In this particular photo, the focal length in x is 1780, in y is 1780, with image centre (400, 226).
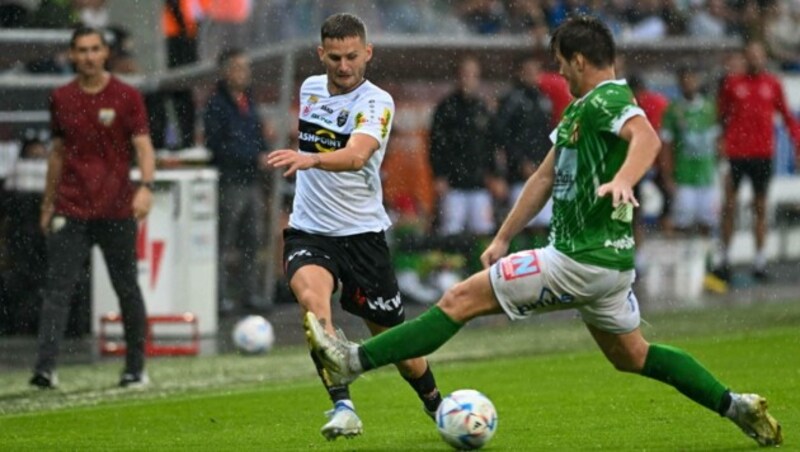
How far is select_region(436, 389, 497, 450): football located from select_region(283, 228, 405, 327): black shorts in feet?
3.48

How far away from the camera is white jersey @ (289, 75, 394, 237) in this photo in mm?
9039

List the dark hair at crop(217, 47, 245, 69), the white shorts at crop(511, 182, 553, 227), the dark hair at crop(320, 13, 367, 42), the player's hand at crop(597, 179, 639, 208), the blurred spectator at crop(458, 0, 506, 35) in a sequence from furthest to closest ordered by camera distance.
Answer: the blurred spectator at crop(458, 0, 506, 35) → the white shorts at crop(511, 182, 553, 227) → the dark hair at crop(217, 47, 245, 69) → the dark hair at crop(320, 13, 367, 42) → the player's hand at crop(597, 179, 639, 208)

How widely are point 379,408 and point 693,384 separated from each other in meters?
2.86

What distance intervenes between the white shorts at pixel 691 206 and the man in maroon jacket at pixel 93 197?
9.20 m

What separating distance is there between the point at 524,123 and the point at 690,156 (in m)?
3.26

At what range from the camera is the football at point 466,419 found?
7977 millimetres

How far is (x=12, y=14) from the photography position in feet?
50.1

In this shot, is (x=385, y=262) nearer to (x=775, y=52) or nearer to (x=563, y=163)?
(x=563, y=163)

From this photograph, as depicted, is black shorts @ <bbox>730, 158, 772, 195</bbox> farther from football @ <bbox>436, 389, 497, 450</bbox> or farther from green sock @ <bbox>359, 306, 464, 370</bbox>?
green sock @ <bbox>359, 306, 464, 370</bbox>

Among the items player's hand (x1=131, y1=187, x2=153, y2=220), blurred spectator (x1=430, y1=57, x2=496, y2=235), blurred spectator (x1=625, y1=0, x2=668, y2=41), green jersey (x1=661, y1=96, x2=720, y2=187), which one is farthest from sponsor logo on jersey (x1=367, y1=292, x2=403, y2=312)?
blurred spectator (x1=625, y1=0, x2=668, y2=41)

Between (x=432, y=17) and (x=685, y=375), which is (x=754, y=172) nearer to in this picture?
(x=432, y=17)

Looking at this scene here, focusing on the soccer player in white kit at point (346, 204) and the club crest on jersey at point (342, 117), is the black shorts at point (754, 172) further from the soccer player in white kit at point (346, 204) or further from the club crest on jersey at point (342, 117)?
the club crest on jersey at point (342, 117)

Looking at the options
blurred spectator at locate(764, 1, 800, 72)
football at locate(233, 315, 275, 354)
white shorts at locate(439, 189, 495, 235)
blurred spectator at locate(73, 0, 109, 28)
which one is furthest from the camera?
blurred spectator at locate(764, 1, 800, 72)

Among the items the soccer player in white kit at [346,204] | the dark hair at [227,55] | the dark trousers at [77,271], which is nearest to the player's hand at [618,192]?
the soccer player in white kit at [346,204]
